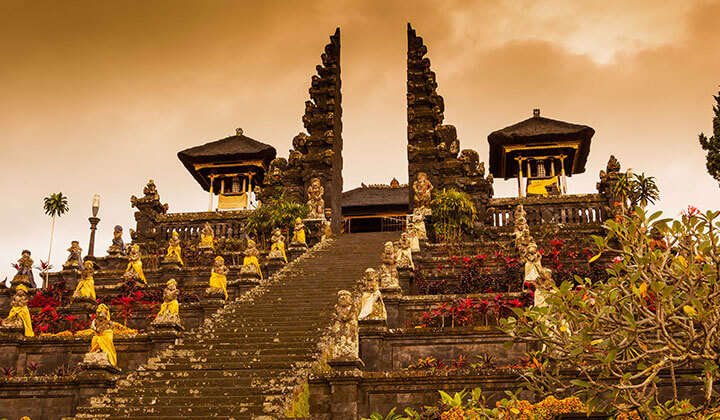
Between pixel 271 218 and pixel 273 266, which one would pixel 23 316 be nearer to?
pixel 273 266

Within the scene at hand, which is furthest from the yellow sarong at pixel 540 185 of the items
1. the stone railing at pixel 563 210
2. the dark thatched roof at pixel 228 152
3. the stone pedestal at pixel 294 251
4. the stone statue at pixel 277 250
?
the stone statue at pixel 277 250

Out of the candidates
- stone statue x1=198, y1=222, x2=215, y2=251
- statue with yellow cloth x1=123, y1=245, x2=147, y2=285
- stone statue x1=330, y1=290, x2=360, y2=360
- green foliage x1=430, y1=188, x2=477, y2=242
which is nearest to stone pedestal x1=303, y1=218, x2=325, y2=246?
stone statue x1=198, y1=222, x2=215, y2=251

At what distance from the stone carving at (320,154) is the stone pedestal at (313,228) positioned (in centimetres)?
139

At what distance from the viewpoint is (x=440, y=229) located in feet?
85.8

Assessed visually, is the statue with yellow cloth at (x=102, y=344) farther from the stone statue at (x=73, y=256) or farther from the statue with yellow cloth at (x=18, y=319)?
the stone statue at (x=73, y=256)

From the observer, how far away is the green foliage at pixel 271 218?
2673 centimetres

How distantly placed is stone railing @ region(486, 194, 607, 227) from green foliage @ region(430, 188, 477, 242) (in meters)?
1.37

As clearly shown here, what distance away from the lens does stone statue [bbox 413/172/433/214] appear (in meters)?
27.5

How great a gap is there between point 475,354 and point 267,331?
14.4 feet

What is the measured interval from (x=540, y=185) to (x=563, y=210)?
34.1ft

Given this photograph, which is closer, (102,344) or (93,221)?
(102,344)

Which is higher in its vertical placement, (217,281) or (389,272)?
(389,272)

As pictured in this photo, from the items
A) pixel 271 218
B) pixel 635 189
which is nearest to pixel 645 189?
pixel 635 189

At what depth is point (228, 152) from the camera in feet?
121
